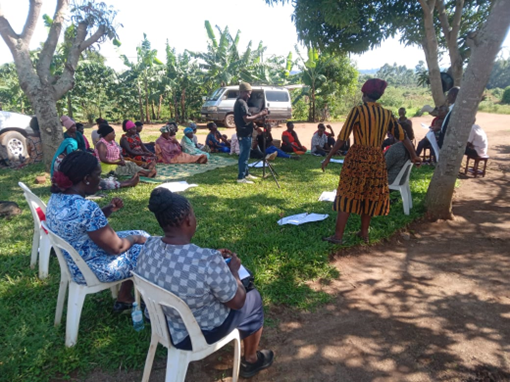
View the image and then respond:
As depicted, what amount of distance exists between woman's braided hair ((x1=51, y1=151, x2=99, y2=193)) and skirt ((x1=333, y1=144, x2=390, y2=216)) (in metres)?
2.64

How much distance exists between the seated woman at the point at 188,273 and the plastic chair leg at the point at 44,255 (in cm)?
190

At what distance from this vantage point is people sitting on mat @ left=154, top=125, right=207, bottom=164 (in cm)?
912

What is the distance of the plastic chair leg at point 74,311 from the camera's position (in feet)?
8.29

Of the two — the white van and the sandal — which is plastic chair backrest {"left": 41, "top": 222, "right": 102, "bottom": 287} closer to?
the sandal

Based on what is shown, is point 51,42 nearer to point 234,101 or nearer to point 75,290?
point 75,290

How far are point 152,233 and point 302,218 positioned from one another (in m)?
1.99

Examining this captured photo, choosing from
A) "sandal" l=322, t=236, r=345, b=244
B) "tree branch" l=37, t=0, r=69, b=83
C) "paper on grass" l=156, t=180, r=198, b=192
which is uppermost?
"tree branch" l=37, t=0, r=69, b=83

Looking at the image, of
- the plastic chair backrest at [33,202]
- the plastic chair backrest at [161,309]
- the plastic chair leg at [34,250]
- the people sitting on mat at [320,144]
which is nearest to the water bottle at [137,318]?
the plastic chair backrest at [161,309]

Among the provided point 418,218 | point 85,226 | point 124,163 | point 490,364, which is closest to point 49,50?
point 124,163

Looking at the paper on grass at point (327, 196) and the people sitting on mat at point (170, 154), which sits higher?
the people sitting on mat at point (170, 154)

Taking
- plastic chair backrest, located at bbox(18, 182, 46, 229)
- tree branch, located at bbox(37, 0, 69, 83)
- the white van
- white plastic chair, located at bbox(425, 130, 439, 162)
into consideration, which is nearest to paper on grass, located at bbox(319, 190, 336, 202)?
white plastic chair, located at bbox(425, 130, 439, 162)

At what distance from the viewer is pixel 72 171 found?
2.44 meters

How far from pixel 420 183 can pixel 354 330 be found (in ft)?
15.8

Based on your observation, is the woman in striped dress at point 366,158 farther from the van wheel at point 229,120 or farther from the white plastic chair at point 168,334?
the van wheel at point 229,120
